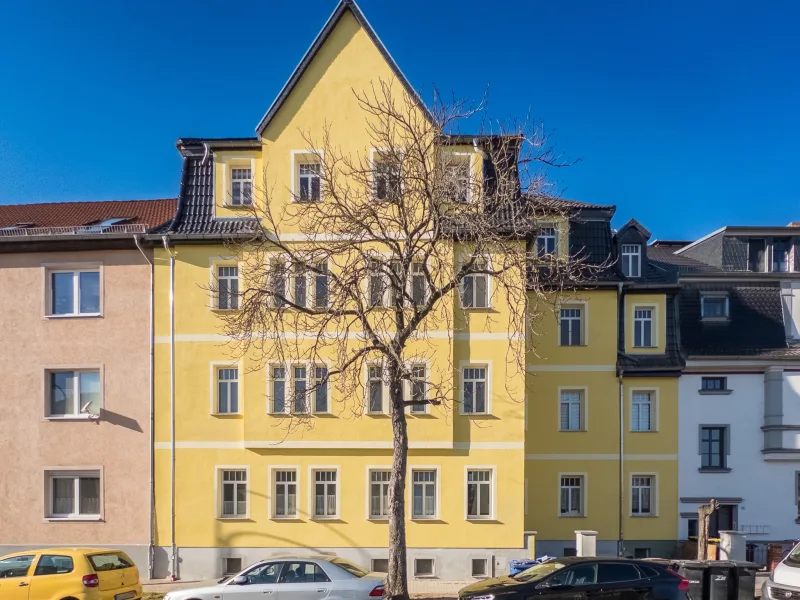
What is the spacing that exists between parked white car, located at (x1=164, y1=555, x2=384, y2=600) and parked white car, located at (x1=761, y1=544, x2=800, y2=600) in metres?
7.48

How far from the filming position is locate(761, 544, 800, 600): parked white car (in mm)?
11625

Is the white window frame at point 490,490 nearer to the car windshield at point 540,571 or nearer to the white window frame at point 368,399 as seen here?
the white window frame at point 368,399

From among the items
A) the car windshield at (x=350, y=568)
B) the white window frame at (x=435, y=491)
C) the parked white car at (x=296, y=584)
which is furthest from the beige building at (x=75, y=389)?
the car windshield at (x=350, y=568)

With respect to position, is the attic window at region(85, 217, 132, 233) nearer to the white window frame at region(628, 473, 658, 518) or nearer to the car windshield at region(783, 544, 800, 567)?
the white window frame at region(628, 473, 658, 518)

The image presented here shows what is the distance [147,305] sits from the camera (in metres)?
18.9

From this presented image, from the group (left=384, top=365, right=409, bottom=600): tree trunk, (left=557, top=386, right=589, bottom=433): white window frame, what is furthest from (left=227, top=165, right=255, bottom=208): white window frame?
(left=557, top=386, right=589, bottom=433): white window frame

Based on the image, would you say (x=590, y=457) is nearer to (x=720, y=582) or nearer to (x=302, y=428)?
(x=720, y=582)

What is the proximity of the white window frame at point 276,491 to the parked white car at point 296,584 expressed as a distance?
5.26m

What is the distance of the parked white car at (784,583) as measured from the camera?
11625 mm

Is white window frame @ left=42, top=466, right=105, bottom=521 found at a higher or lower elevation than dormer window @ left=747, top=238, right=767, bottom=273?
lower

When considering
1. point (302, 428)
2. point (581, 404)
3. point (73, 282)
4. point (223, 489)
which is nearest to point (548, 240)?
point (581, 404)

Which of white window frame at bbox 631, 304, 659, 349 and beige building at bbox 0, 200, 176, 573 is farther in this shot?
white window frame at bbox 631, 304, 659, 349

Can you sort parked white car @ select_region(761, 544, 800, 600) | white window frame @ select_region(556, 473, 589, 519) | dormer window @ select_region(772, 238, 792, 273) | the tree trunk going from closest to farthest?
parked white car @ select_region(761, 544, 800, 600) < the tree trunk < white window frame @ select_region(556, 473, 589, 519) < dormer window @ select_region(772, 238, 792, 273)

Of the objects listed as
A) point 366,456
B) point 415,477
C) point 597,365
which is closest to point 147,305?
point 366,456
